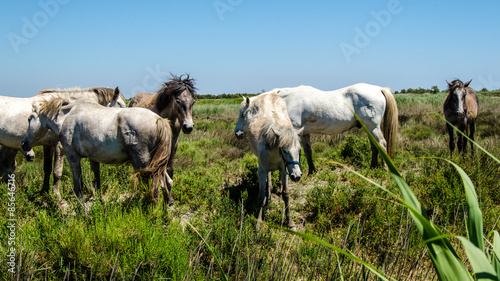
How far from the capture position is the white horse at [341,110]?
723cm

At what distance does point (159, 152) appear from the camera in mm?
4527

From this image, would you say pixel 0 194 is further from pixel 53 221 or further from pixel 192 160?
pixel 192 160

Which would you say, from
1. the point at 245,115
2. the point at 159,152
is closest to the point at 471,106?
the point at 245,115

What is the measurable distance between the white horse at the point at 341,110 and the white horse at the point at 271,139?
4.87ft

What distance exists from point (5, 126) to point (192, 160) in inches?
163

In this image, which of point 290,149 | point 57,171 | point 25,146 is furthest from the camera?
point 57,171

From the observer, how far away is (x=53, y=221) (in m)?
3.76

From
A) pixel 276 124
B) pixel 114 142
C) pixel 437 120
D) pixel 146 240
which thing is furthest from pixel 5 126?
pixel 437 120

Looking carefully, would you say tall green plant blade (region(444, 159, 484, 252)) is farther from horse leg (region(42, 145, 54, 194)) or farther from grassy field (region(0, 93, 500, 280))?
horse leg (region(42, 145, 54, 194))

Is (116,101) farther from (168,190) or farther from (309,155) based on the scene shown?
(309,155)

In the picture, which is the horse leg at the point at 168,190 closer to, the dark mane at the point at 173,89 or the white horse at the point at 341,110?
the dark mane at the point at 173,89

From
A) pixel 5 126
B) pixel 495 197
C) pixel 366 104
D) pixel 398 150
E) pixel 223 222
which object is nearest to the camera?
pixel 223 222

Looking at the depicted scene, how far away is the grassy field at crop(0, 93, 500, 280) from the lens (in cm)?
265

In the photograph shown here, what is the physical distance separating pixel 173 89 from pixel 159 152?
1514mm
